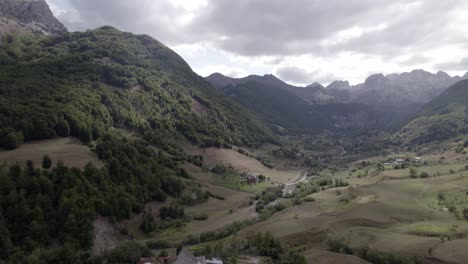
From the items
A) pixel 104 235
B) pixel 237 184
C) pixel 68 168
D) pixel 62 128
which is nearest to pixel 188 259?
pixel 104 235

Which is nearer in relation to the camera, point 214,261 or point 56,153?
point 214,261

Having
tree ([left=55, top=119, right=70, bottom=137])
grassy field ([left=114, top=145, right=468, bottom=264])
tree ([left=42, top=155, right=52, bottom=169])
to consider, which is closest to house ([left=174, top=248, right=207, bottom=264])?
grassy field ([left=114, top=145, right=468, bottom=264])

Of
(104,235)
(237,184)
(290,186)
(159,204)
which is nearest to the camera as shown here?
(104,235)

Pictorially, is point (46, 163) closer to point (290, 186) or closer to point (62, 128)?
point (62, 128)

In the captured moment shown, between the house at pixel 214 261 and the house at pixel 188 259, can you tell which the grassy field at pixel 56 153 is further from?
the house at pixel 214 261

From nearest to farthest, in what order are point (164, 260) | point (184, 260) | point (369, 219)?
point (184, 260) < point (164, 260) < point (369, 219)

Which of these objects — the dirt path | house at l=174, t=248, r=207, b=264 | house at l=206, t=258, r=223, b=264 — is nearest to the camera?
house at l=174, t=248, r=207, b=264

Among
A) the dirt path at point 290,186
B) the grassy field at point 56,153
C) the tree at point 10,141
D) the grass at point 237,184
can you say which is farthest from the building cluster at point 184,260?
the grass at point 237,184

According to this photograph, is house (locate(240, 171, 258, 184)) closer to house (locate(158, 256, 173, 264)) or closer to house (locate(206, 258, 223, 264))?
house (locate(158, 256, 173, 264))
